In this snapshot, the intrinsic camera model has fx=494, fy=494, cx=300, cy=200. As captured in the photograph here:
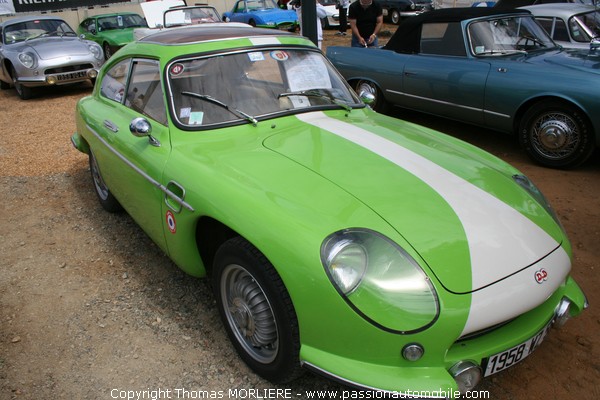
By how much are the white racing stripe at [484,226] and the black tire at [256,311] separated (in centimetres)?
73

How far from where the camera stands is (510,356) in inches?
79.8

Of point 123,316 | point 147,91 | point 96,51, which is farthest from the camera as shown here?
point 96,51

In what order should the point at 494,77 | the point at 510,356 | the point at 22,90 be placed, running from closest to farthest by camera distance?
1. the point at 510,356
2. the point at 494,77
3. the point at 22,90

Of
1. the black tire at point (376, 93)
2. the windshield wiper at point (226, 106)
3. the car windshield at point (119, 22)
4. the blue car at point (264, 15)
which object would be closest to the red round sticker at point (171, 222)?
the windshield wiper at point (226, 106)

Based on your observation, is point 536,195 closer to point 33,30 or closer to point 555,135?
point 555,135

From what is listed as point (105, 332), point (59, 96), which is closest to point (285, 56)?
point (105, 332)

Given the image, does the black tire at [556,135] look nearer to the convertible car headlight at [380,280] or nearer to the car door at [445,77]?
the car door at [445,77]

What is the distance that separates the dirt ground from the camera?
2416 mm

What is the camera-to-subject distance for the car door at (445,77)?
5430mm

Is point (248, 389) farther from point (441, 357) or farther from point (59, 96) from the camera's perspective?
point (59, 96)

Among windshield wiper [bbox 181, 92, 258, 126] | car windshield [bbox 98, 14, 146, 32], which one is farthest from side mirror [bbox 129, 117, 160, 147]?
car windshield [bbox 98, 14, 146, 32]

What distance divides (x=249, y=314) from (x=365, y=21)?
687cm

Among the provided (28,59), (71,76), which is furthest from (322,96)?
(28,59)

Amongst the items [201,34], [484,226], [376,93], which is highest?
[201,34]
